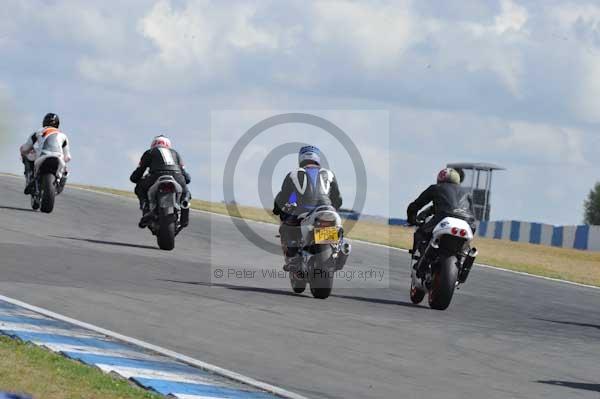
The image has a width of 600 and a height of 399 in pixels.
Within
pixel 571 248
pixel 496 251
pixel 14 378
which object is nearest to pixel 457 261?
pixel 14 378

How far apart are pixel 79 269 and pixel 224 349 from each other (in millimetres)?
5167

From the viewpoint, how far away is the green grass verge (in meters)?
6.68

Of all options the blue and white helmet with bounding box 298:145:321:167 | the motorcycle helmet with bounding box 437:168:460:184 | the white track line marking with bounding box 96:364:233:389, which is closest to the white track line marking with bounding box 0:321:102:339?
the white track line marking with bounding box 96:364:233:389

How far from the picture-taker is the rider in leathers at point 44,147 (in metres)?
20.7

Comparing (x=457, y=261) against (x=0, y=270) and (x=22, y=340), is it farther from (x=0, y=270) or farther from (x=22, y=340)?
(x=22, y=340)

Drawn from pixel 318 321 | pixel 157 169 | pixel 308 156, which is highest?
pixel 308 156

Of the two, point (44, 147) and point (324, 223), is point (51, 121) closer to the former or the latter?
point (44, 147)

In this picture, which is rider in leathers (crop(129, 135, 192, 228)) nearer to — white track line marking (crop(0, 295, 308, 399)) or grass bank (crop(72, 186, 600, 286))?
white track line marking (crop(0, 295, 308, 399))

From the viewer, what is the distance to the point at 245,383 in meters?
7.68

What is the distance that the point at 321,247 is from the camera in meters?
12.6

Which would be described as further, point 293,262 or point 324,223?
point 293,262

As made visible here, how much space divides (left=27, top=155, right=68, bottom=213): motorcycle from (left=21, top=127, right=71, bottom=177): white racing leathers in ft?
0.08

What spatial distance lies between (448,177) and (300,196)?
1.82 meters

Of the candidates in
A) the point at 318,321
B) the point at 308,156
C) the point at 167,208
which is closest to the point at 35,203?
the point at 167,208
